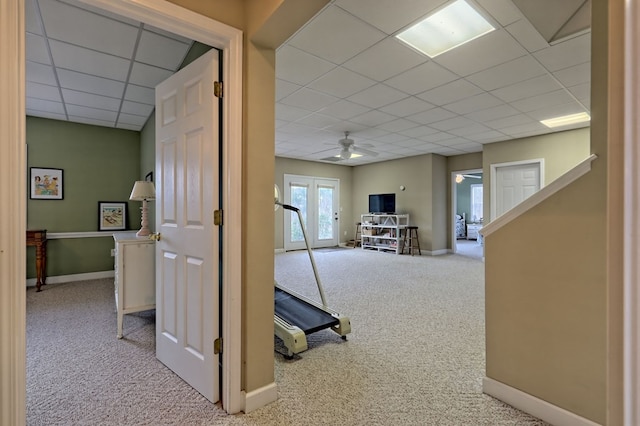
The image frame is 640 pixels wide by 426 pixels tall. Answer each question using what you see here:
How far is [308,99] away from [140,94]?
6.44 ft

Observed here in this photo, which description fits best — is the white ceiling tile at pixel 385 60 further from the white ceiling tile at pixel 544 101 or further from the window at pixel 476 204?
the window at pixel 476 204

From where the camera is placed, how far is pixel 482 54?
2.76 meters

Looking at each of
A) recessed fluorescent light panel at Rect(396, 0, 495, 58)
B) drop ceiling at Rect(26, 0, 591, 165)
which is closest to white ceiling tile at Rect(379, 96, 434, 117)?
drop ceiling at Rect(26, 0, 591, 165)

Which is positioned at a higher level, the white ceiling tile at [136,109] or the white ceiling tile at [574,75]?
the white ceiling tile at [574,75]

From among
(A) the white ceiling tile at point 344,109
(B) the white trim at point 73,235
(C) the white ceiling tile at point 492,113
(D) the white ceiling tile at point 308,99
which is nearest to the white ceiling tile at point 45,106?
(B) the white trim at point 73,235

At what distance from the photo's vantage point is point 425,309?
3.34m

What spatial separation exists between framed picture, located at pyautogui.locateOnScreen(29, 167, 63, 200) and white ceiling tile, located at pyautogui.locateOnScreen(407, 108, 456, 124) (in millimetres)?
5303

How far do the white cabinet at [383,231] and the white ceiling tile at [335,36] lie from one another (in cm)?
529

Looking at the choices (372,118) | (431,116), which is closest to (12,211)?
(372,118)

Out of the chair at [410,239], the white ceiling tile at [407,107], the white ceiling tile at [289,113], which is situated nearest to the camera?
the white ceiling tile at [407,107]

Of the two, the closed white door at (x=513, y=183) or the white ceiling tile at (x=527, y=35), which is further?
the closed white door at (x=513, y=183)

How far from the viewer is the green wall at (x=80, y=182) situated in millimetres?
4367

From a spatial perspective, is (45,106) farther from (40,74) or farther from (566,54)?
(566,54)

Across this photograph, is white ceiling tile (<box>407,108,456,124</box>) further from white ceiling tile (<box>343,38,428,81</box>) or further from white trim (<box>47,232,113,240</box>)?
white trim (<box>47,232,113,240</box>)
